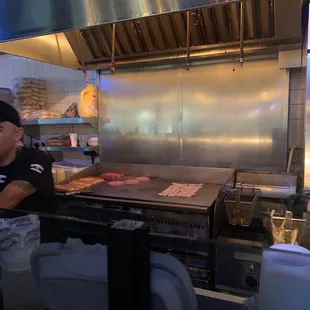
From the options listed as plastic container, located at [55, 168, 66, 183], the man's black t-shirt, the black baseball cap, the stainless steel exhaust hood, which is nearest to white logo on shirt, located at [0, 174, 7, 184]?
the man's black t-shirt

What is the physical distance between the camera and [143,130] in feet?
8.86

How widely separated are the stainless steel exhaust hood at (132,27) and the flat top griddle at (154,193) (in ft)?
3.18

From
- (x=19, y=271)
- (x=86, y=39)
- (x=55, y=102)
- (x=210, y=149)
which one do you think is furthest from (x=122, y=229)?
(x=55, y=102)

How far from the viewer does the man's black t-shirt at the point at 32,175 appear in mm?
1378

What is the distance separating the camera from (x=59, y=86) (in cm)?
310

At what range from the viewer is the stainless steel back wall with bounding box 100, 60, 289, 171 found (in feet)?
7.40

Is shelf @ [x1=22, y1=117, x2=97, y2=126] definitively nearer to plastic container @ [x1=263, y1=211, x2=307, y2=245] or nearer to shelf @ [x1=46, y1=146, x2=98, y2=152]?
shelf @ [x1=46, y1=146, x2=98, y2=152]

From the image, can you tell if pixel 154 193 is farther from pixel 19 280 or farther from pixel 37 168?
pixel 19 280

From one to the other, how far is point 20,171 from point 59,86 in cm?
191

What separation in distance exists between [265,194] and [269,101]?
0.68 metres

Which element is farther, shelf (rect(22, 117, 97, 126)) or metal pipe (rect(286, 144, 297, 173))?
shelf (rect(22, 117, 97, 126))

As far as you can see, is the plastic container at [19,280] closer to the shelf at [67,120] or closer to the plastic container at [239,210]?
the plastic container at [239,210]

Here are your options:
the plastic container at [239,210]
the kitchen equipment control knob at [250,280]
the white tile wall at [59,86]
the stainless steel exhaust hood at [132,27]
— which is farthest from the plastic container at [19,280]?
the white tile wall at [59,86]

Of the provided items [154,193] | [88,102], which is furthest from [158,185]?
[88,102]
